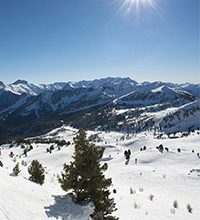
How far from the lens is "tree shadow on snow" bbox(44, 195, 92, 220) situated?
43.8 feet

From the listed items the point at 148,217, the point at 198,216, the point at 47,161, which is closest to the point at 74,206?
the point at 148,217

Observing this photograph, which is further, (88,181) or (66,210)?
(88,181)

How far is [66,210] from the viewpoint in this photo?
47.1 feet

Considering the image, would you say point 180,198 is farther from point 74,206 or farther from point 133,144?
point 133,144

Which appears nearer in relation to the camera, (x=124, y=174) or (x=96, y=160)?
(x=96, y=160)

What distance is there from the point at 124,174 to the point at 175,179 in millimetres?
9170

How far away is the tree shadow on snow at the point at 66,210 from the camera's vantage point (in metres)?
13.3

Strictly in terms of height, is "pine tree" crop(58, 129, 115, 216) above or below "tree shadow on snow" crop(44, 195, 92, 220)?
above

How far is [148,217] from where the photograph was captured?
1584cm

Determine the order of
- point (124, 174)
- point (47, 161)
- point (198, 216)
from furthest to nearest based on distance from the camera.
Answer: point (47, 161)
point (124, 174)
point (198, 216)

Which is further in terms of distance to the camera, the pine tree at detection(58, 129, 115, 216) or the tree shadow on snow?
the pine tree at detection(58, 129, 115, 216)

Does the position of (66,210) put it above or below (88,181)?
below

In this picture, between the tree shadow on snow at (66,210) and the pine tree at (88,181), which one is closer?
the tree shadow on snow at (66,210)

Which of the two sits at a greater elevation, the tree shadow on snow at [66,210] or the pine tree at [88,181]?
Result: the pine tree at [88,181]
